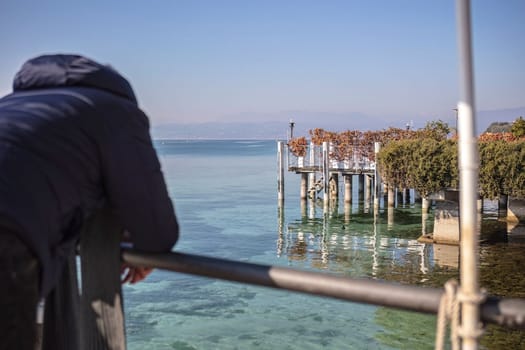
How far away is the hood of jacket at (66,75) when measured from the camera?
62.3 inches

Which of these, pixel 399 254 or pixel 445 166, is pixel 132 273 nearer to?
pixel 399 254

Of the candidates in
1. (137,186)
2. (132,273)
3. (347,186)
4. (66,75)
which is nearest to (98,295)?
(132,273)

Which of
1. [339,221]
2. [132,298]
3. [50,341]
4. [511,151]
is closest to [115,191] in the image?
[50,341]

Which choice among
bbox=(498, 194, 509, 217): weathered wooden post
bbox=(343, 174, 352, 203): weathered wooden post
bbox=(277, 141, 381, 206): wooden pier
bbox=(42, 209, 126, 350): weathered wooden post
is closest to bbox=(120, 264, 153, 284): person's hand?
bbox=(42, 209, 126, 350): weathered wooden post

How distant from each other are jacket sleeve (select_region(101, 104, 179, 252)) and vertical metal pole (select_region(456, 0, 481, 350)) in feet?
2.49

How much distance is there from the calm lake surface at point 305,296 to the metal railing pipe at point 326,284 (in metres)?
4.83

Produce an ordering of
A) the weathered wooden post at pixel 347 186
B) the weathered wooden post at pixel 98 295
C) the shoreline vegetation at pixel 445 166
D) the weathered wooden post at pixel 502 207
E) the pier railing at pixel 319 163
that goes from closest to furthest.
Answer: the weathered wooden post at pixel 98 295 → the shoreline vegetation at pixel 445 166 → the weathered wooden post at pixel 502 207 → the pier railing at pixel 319 163 → the weathered wooden post at pixel 347 186

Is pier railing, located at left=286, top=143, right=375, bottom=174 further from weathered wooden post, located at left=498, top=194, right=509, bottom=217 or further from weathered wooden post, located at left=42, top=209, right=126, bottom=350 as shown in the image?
weathered wooden post, located at left=42, top=209, right=126, bottom=350

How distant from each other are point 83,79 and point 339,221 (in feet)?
87.9

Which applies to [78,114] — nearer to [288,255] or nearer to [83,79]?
[83,79]

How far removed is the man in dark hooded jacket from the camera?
4.40 feet

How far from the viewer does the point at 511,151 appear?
66.9ft

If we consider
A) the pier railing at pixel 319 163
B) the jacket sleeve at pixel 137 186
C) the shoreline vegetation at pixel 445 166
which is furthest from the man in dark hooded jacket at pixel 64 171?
the pier railing at pixel 319 163

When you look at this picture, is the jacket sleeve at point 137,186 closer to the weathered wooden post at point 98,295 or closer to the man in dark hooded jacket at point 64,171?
the man in dark hooded jacket at point 64,171
